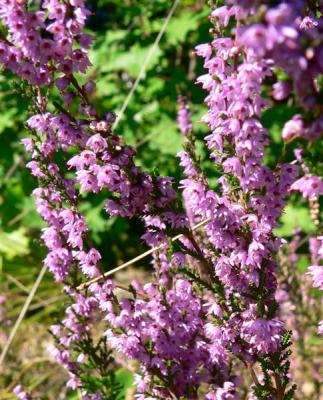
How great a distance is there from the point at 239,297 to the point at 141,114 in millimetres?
5512

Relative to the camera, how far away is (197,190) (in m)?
2.65

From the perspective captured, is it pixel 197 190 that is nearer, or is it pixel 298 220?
pixel 197 190

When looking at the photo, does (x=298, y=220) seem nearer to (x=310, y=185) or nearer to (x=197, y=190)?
(x=197, y=190)

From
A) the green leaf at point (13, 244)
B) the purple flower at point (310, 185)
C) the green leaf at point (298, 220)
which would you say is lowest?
the purple flower at point (310, 185)

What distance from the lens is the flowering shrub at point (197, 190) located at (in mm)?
1982

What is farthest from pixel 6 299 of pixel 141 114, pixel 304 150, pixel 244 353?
pixel 304 150

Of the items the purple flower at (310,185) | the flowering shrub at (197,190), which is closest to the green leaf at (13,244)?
the flowering shrub at (197,190)

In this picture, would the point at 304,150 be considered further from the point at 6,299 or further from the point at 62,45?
the point at 6,299

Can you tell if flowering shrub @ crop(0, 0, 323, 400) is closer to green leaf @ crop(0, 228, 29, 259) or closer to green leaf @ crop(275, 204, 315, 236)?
green leaf @ crop(275, 204, 315, 236)

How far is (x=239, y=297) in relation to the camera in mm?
2887

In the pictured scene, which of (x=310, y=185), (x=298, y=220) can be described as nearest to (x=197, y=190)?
(x=310, y=185)

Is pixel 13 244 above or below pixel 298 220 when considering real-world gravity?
below

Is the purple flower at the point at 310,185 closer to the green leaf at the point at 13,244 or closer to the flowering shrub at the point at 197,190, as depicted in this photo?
the flowering shrub at the point at 197,190

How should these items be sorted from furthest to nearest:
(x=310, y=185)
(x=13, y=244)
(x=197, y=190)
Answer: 1. (x=13, y=244)
2. (x=197, y=190)
3. (x=310, y=185)
